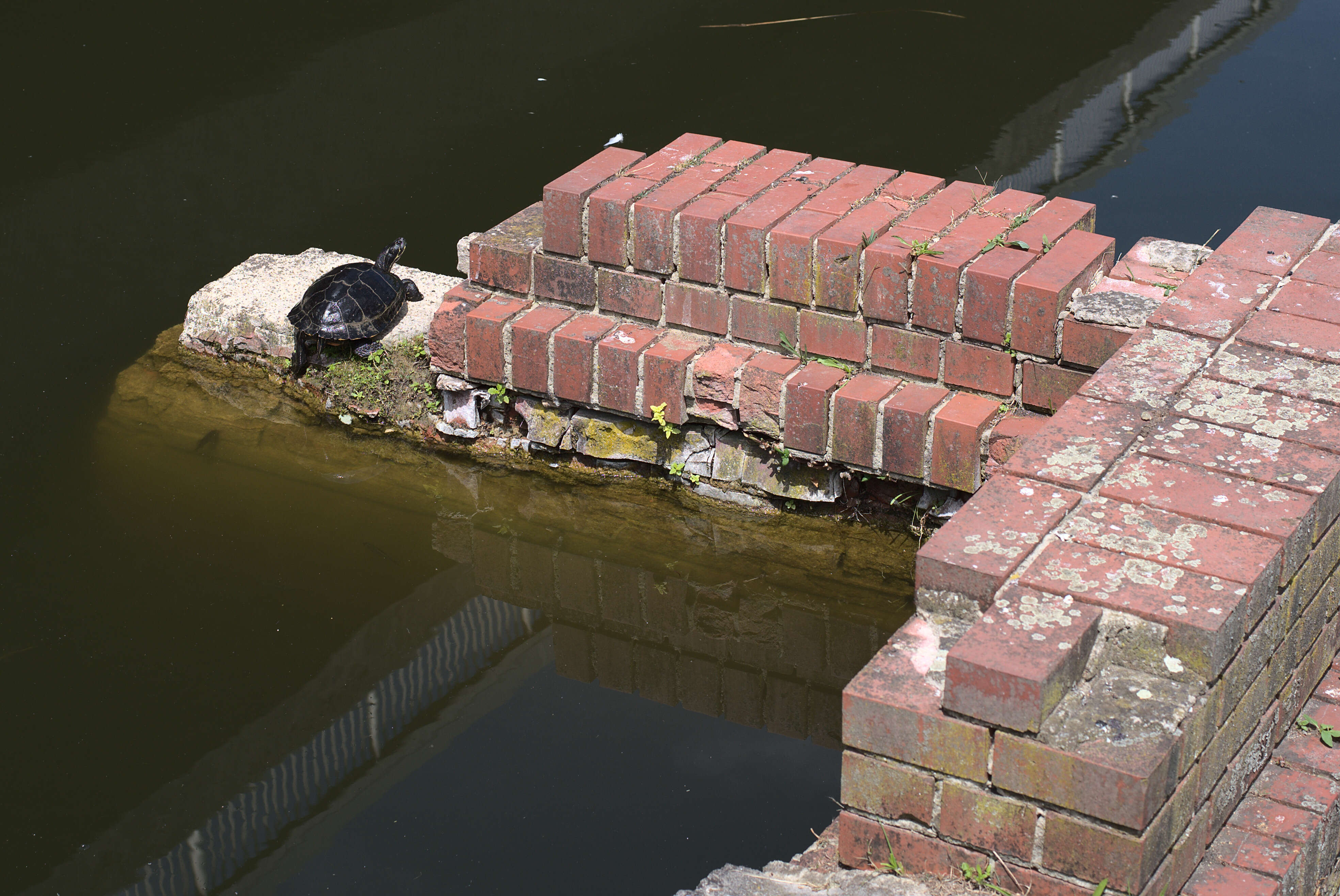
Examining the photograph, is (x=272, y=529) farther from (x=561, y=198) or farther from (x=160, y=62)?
(x=160, y=62)

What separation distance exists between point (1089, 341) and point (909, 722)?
5.94 ft

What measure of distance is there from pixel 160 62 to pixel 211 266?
275cm

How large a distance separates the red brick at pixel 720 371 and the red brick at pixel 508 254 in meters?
0.76

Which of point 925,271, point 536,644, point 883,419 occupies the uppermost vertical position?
point 925,271

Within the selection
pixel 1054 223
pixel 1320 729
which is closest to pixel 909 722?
pixel 1320 729

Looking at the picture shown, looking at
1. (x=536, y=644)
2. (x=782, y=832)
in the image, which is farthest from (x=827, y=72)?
(x=782, y=832)

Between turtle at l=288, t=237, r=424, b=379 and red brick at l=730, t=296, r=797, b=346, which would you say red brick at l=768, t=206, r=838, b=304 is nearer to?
red brick at l=730, t=296, r=797, b=346

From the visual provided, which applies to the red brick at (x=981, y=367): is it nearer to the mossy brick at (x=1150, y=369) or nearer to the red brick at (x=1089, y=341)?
the red brick at (x=1089, y=341)

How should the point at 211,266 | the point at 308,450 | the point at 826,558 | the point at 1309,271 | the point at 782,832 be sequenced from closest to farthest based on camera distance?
the point at 782,832, the point at 1309,271, the point at 826,558, the point at 308,450, the point at 211,266

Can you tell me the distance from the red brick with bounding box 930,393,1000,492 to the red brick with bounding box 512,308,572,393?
138 cm

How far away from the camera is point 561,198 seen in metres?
4.87

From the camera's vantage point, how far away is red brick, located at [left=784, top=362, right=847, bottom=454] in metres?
4.62

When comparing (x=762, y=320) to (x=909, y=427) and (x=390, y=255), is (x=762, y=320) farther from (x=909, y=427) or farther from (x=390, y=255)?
(x=390, y=255)

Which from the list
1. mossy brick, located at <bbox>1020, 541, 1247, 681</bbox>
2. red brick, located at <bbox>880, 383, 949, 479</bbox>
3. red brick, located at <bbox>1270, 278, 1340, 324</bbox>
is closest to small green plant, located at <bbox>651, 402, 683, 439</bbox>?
red brick, located at <bbox>880, 383, 949, 479</bbox>
